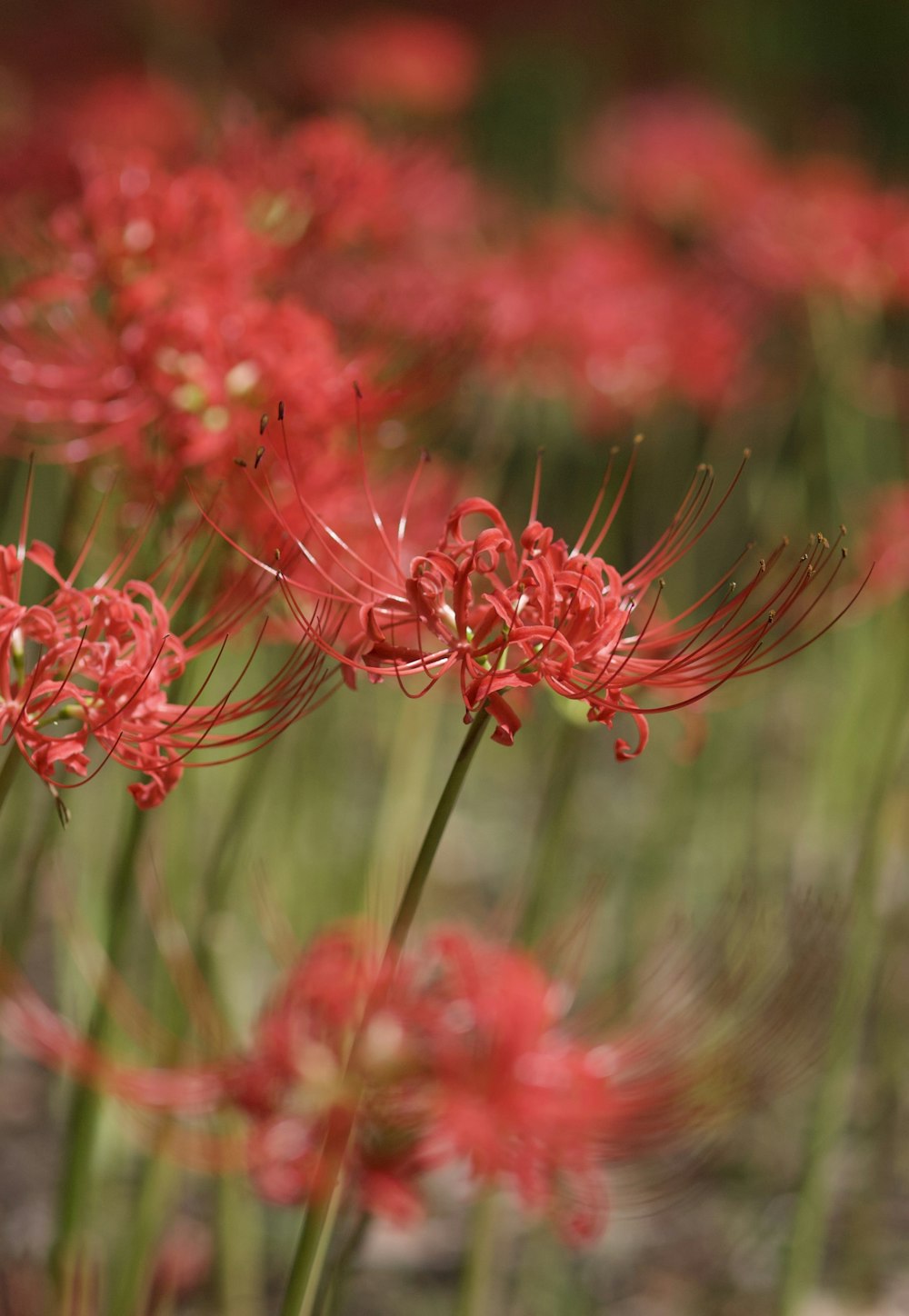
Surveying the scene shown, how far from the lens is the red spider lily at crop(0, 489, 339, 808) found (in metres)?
0.64

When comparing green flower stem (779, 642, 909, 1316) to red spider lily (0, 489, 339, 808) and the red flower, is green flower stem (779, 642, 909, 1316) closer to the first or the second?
the red flower

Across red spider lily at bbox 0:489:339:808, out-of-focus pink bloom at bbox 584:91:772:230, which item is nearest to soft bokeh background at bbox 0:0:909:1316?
out-of-focus pink bloom at bbox 584:91:772:230

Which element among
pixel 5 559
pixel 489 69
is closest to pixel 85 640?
pixel 5 559

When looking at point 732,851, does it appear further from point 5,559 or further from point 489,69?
point 489,69

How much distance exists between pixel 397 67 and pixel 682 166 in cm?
53

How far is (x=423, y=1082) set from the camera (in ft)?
2.91

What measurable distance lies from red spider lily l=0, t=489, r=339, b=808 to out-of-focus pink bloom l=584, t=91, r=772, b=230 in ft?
4.53

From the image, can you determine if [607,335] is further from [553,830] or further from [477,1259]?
[477,1259]

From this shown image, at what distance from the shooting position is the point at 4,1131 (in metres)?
1.87

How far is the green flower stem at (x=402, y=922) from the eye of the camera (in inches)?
23.3

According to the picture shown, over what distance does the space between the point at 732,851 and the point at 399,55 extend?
4.58 ft

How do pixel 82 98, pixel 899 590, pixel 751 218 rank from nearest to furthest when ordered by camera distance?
pixel 899 590
pixel 751 218
pixel 82 98

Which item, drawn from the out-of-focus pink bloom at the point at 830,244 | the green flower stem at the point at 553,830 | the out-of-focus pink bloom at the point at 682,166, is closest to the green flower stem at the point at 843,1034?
the green flower stem at the point at 553,830

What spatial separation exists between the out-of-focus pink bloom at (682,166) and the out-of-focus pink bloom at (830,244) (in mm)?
129
